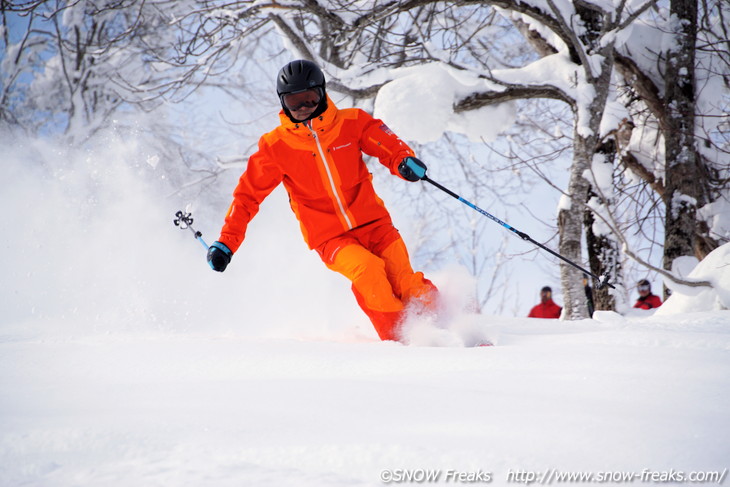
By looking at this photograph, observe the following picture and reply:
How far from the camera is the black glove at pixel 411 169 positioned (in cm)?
362

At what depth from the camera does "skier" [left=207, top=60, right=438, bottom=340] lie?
11.9 feet

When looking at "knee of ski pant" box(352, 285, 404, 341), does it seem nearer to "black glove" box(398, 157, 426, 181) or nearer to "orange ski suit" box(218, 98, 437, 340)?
"orange ski suit" box(218, 98, 437, 340)

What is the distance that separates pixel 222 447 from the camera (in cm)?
144

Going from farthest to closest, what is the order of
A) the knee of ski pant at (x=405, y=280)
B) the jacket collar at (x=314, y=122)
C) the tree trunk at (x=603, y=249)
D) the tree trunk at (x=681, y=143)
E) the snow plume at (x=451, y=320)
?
the tree trunk at (x=603, y=249), the tree trunk at (x=681, y=143), the knee of ski pant at (x=405, y=280), the jacket collar at (x=314, y=122), the snow plume at (x=451, y=320)

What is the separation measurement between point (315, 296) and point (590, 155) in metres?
3.24

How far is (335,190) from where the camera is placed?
377 cm

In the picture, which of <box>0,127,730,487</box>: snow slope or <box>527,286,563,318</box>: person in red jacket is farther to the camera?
<box>527,286,563,318</box>: person in red jacket

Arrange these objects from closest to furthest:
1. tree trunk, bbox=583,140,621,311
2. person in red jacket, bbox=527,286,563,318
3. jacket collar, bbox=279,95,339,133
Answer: jacket collar, bbox=279,95,339,133 → tree trunk, bbox=583,140,621,311 → person in red jacket, bbox=527,286,563,318

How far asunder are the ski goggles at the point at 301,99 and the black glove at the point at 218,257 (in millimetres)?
1017

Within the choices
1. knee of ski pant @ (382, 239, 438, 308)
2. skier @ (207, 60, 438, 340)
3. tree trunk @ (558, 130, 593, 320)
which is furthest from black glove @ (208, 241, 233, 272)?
tree trunk @ (558, 130, 593, 320)

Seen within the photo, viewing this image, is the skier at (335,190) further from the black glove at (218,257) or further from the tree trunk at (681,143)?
the tree trunk at (681,143)

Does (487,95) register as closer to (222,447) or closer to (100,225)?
(100,225)

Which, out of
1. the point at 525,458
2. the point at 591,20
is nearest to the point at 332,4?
the point at 591,20

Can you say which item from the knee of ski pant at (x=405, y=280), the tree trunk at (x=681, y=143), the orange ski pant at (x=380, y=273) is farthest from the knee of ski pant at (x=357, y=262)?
the tree trunk at (x=681, y=143)
